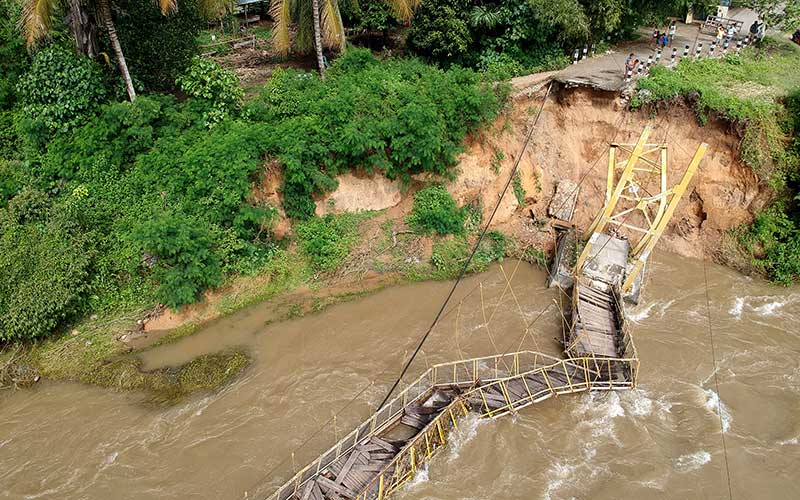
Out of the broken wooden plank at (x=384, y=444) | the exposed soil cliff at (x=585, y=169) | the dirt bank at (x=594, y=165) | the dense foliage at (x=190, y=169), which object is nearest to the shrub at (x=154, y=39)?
the dense foliage at (x=190, y=169)

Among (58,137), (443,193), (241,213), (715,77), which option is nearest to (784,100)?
(715,77)

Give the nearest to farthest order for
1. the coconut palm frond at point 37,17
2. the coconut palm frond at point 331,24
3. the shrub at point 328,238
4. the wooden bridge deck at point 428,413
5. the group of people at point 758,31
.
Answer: the wooden bridge deck at point 428,413 < the coconut palm frond at point 37,17 < the shrub at point 328,238 < the coconut palm frond at point 331,24 < the group of people at point 758,31

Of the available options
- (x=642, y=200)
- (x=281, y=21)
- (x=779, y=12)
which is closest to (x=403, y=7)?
(x=281, y=21)

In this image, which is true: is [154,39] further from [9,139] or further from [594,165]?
[594,165]

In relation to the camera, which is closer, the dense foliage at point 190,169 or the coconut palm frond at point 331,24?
the dense foliage at point 190,169

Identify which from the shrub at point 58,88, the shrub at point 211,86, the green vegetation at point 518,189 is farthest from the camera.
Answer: the green vegetation at point 518,189

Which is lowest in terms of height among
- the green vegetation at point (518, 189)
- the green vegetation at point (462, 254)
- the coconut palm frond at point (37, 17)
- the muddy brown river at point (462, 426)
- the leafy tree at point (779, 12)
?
the muddy brown river at point (462, 426)

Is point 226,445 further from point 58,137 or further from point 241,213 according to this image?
Answer: point 58,137

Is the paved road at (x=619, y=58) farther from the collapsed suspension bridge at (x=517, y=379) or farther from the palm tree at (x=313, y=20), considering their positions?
the palm tree at (x=313, y=20)
